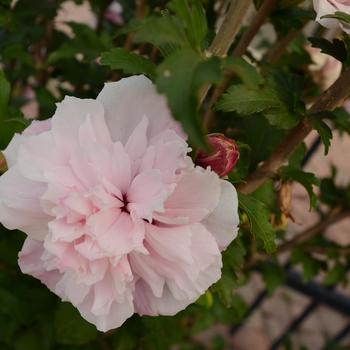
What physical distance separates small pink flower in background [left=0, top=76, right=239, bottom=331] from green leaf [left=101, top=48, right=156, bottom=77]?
0.09 ft

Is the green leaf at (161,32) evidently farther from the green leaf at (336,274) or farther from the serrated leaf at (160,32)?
the green leaf at (336,274)

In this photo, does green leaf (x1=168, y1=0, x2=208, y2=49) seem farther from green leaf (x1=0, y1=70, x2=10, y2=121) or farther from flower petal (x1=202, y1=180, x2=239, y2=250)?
green leaf (x1=0, y1=70, x2=10, y2=121)

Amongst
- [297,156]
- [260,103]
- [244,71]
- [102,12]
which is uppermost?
[244,71]

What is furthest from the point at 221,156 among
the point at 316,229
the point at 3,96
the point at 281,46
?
the point at 316,229

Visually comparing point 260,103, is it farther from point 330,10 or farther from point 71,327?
point 71,327

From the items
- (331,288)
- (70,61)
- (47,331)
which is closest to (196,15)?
(70,61)

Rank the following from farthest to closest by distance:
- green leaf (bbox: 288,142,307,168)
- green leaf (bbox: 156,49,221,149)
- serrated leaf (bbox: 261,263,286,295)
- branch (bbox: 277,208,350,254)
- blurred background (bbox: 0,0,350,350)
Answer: serrated leaf (bbox: 261,263,286,295), branch (bbox: 277,208,350,254), blurred background (bbox: 0,0,350,350), green leaf (bbox: 288,142,307,168), green leaf (bbox: 156,49,221,149)

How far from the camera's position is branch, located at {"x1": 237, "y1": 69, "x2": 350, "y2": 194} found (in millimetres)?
541

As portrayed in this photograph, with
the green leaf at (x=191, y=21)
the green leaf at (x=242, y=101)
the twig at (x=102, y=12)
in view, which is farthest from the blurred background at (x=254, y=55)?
the green leaf at (x=191, y=21)

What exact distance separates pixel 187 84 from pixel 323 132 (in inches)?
9.5

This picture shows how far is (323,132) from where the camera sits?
0.52 metres

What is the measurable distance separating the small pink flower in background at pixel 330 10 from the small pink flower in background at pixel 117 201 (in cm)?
16

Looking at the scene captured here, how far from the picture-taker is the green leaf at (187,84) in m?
0.32

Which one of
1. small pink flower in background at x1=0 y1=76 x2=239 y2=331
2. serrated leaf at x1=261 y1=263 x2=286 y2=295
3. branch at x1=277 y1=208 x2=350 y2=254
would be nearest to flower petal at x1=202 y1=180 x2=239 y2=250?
small pink flower in background at x1=0 y1=76 x2=239 y2=331
